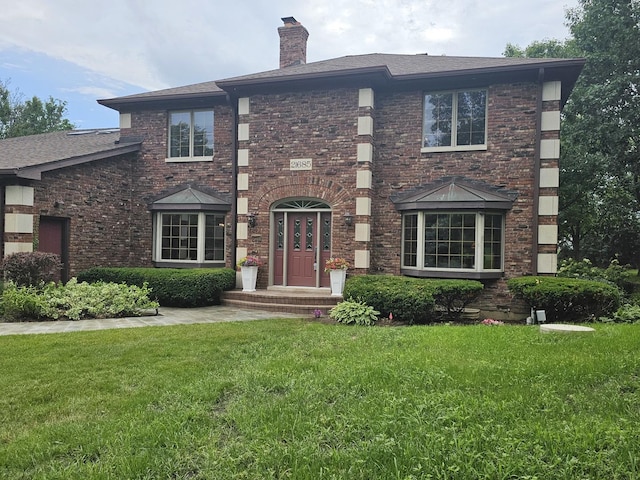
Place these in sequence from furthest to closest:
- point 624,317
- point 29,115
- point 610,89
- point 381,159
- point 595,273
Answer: point 29,115, point 610,89, point 595,273, point 381,159, point 624,317

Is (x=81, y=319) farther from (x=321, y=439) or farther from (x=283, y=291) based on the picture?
(x=321, y=439)

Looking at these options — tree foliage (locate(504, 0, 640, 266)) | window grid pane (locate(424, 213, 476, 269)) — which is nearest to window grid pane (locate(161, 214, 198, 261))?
window grid pane (locate(424, 213, 476, 269))

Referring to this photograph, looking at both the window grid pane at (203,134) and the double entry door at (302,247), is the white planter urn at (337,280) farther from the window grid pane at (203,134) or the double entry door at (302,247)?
the window grid pane at (203,134)

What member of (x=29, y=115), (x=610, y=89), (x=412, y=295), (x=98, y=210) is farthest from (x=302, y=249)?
(x=29, y=115)

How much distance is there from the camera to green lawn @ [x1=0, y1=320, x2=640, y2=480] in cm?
297

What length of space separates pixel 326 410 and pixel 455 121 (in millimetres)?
9686

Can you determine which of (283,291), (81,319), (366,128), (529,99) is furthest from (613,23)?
(81,319)

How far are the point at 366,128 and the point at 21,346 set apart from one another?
8670mm

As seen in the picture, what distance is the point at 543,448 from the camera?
3039mm

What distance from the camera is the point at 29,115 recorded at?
106 feet

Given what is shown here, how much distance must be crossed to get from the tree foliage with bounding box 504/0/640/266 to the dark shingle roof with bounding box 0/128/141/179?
51.1ft

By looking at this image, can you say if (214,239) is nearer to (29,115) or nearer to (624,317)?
(624,317)

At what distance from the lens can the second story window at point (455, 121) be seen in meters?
11.6

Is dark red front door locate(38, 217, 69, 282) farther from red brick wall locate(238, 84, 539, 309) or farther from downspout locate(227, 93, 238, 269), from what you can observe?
red brick wall locate(238, 84, 539, 309)
